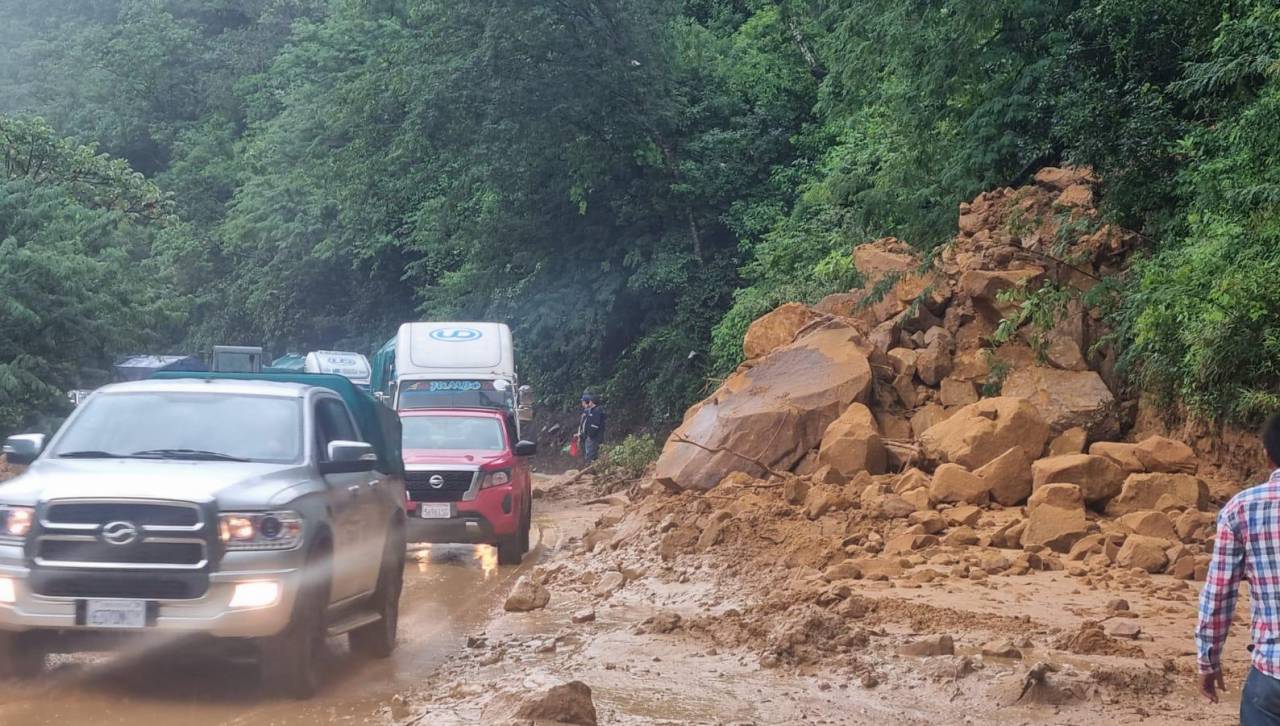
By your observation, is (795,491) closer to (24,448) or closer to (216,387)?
(216,387)

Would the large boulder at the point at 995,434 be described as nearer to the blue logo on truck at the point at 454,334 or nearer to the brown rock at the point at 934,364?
the brown rock at the point at 934,364

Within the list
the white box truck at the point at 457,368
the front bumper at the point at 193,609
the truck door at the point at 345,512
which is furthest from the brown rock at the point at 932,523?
the white box truck at the point at 457,368

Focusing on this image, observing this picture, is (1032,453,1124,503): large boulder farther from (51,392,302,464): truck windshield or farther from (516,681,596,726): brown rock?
(51,392,302,464): truck windshield

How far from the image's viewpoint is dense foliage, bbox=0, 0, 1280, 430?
1425 cm

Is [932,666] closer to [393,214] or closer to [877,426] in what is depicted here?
[877,426]

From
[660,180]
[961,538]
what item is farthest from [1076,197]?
[660,180]

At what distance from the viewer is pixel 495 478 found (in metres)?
14.8

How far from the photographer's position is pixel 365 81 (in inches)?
1278

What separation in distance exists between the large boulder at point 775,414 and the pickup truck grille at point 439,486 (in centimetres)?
266

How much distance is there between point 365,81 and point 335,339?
685 inches

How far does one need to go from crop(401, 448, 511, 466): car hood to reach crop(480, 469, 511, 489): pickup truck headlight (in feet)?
0.45

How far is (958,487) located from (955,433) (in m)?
1.05

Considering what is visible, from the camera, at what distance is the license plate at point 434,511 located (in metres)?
14.4

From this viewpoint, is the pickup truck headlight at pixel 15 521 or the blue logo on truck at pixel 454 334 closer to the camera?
the pickup truck headlight at pixel 15 521
